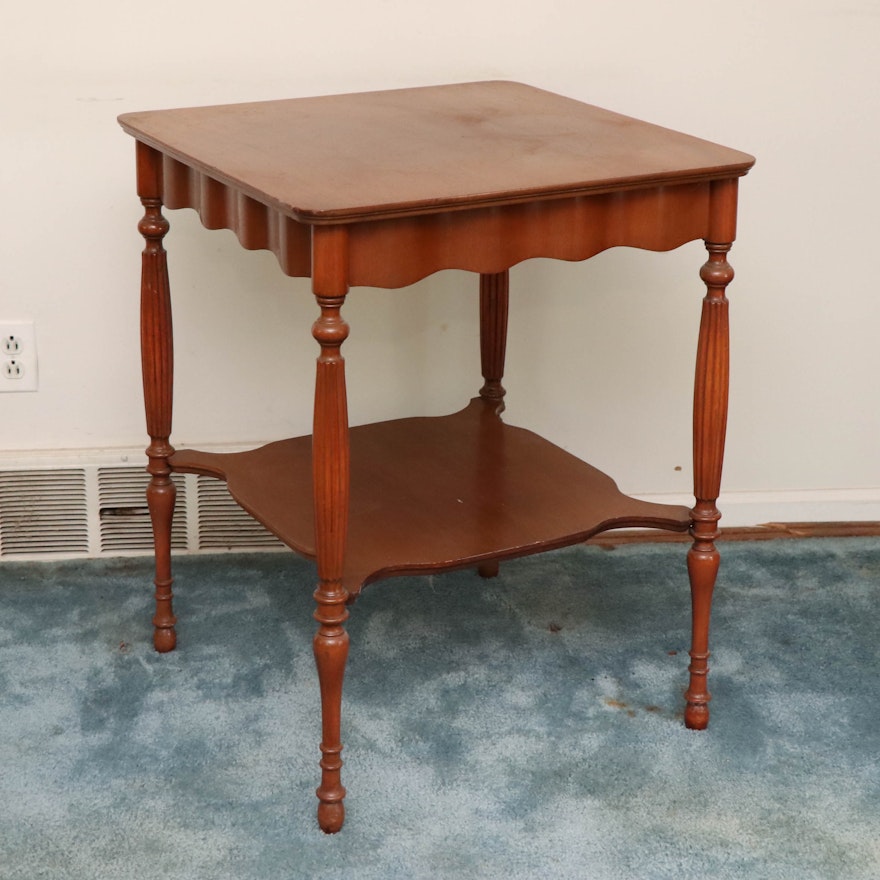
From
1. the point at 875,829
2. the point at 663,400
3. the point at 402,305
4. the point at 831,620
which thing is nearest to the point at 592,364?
Answer: the point at 663,400

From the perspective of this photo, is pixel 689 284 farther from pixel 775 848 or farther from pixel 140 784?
pixel 140 784

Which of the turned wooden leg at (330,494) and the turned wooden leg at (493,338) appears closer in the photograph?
the turned wooden leg at (330,494)

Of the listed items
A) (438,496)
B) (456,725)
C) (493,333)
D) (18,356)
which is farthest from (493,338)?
(18,356)

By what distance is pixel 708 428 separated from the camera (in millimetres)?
1449

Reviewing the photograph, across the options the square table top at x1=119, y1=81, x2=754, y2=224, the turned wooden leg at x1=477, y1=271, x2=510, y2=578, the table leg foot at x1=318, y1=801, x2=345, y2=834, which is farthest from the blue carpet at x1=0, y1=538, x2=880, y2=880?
the square table top at x1=119, y1=81, x2=754, y2=224

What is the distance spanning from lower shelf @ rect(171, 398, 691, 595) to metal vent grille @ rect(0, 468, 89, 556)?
32 cm

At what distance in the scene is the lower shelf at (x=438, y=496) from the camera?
145cm

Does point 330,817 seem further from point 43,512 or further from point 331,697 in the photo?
point 43,512

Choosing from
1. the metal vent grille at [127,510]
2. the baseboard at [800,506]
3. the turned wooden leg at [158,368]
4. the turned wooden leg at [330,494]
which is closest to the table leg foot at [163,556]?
the turned wooden leg at [158,368]

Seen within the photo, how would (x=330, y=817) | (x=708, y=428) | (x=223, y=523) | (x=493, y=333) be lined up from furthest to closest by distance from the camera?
(x=223, y=523) → (x=493, y=333) → (x=708, y=428) → (x=330, y=817)

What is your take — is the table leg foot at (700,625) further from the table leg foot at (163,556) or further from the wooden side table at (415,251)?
the table leg foot at (163,556)

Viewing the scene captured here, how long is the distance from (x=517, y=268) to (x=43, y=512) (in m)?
0.77

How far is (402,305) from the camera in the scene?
1895 millimetres

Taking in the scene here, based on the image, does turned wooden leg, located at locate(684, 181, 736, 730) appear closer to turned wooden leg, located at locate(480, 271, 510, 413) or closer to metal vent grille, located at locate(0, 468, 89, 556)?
turned wooden leg, located at locate(480, 271, 510, 413)
